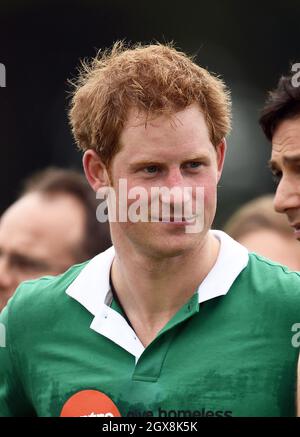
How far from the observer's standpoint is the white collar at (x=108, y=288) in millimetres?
3125

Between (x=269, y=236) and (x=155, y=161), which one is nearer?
(x=155, y=161)

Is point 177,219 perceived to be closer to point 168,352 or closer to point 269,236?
point 168,352

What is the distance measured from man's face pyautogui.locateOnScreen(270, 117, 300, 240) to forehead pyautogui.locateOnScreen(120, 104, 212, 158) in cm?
28

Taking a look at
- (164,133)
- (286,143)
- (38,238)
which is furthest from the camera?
(38,238)

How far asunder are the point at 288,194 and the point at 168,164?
0.43 metres

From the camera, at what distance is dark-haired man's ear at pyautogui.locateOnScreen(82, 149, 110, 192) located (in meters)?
3.24

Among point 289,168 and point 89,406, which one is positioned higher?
point 289,168

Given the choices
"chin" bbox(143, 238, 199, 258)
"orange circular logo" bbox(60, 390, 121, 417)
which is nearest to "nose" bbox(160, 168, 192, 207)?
"chin" bbox(143, 238, 199, 258)

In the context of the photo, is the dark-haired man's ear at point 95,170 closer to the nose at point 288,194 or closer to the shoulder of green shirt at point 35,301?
the shoulder of green shirt at point 35,301

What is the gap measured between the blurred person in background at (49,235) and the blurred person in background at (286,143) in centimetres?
191

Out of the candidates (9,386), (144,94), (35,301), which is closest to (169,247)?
(144,94)

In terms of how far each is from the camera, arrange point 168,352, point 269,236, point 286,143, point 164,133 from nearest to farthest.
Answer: point 164,133 < point 168,352 < point 286,143 < point 269,236

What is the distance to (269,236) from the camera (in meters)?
5.32

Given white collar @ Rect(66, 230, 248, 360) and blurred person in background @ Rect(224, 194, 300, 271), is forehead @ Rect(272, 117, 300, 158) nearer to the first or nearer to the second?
white collar @ Rect(66, 230, 248, 360)
